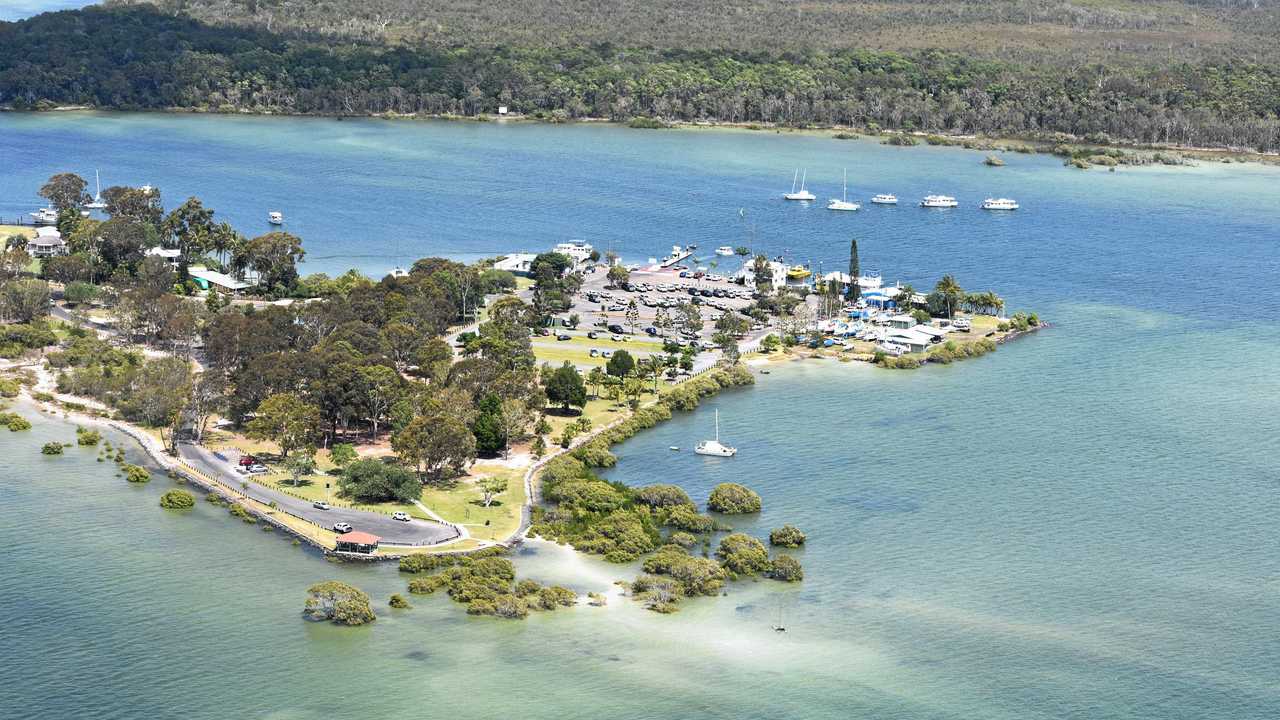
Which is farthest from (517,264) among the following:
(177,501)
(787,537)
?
(787,537)

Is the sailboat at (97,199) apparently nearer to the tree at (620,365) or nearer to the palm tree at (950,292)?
the tree at (620,365)

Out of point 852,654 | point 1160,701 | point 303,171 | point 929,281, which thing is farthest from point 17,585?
point 303,171

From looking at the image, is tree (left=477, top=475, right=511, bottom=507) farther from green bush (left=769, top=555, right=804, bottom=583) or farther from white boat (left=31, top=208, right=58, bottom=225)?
white boat (left=31, top=208, right=58, bottom=225)

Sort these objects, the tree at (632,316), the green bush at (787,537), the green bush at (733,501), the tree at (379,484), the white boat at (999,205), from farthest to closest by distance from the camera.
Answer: the white boat at (999,205)
the tree at (632,316)
the green bush at (733,501)
the tree at (379,484)
the green bush at (787,537)

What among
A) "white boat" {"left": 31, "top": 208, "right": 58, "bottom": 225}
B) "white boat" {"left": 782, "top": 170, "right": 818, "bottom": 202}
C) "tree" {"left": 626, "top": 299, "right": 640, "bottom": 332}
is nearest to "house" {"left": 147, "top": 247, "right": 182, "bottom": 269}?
"white boat" {"left": 31, "top": 208, "right": 58, "bottom": 225}

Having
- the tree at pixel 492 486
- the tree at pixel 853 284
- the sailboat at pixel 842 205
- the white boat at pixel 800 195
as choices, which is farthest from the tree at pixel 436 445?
the white boat at pixel 800 195

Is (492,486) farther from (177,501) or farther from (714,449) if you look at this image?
(177,501)

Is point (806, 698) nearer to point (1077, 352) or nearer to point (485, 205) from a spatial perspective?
point (1077, 352)
